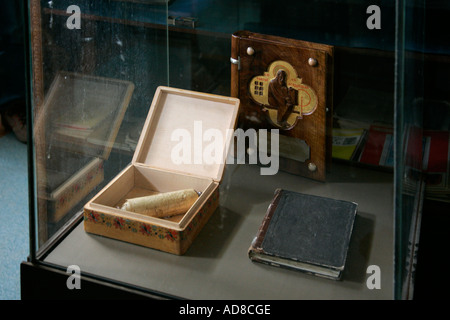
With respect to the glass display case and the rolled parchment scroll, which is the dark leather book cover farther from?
the rolled parchment scroll

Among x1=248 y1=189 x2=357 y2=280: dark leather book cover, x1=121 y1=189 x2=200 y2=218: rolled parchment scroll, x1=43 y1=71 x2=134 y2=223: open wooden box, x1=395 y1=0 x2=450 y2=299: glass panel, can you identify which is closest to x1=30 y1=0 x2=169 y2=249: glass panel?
x1=43 y1=71 x2=134 y2=223: open wooden box

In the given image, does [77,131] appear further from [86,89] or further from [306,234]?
[306,234]

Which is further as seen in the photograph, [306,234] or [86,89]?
[86,89]

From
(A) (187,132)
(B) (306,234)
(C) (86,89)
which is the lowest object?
(B) (306,234)

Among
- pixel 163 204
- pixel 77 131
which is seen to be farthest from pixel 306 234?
pixel 77 131

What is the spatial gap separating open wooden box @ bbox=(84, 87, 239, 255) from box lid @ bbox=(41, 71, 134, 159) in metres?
0.07

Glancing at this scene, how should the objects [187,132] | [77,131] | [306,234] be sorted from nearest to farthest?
[306,234]
[77,131]
[187,132]

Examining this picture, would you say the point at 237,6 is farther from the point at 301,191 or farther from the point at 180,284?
the point at 180,284

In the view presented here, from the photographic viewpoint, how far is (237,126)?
1.47 metres

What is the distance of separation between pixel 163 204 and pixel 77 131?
23 centimetres

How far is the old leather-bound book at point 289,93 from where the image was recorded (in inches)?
52.7

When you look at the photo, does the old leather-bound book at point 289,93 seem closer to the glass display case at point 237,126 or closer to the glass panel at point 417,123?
the glass display case at point 237,126

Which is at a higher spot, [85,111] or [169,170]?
[85,111]

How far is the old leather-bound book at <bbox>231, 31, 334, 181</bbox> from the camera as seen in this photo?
52.7 inches
